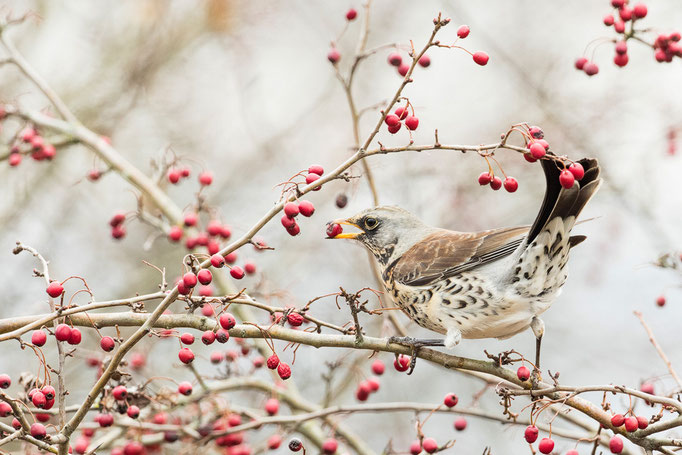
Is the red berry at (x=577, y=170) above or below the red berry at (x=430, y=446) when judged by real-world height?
above

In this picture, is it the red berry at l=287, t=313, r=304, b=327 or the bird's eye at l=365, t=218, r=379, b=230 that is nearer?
the red berry at l=287, t=313, r=304, b=327

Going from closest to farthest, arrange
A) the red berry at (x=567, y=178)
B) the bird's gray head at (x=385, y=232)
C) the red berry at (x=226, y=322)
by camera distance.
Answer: the red berry at (x=226, y=322), the red berry at (x=567, y=178), the bird's gray head at (x=385, y=232)

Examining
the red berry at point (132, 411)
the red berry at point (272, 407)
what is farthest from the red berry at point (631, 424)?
the red berry at point (132, 411)

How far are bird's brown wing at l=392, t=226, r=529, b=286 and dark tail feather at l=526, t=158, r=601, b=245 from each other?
12.7 inches

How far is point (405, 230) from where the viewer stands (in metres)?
4.82

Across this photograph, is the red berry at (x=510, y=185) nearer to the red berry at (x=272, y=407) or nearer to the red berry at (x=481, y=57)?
the red berry at (x=481, y=57)

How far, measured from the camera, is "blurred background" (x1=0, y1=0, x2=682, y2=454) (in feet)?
22.9

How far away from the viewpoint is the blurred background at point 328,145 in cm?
697

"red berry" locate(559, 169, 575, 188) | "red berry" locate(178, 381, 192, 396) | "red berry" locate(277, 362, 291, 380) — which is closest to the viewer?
"red berry" locate(559, 169, 575, 188)

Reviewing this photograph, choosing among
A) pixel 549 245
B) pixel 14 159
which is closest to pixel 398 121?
pixel 549 245

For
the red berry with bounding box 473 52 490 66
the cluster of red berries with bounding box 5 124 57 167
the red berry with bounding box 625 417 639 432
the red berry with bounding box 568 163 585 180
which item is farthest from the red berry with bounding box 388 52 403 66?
the cluster of red berries with bounding box 5 124 57 167

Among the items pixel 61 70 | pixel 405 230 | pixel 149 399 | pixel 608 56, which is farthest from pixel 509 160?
pixel 149 399

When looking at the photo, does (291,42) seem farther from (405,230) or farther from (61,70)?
(405,230)

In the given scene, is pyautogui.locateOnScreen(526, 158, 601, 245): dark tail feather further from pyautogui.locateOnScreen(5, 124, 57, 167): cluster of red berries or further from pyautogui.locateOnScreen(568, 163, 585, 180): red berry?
pyautogui.locateOnScreen(5, 124, 57, 167): cluster of red berries
